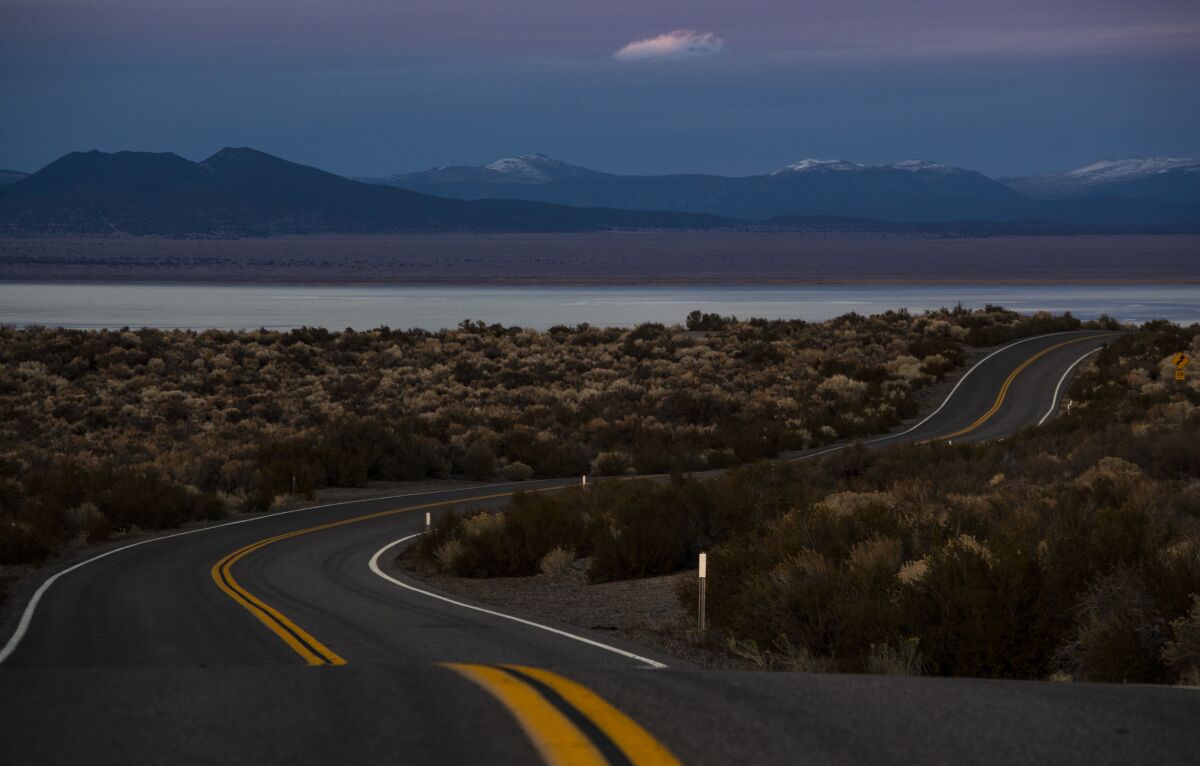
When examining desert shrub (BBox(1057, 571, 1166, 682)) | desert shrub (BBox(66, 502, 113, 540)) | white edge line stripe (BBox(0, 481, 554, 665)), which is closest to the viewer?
desert shrub (BBox(1057, 571, 1166, 682))

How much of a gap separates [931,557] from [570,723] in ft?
19.6

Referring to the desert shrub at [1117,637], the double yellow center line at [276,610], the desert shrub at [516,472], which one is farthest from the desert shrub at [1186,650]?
the desert shrub at [516,472]

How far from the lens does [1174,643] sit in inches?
345

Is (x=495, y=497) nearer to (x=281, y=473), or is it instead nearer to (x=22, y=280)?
(x=281, y=473)

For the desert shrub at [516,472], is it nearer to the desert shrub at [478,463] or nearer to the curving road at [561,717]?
the desert shrub at [478,463]

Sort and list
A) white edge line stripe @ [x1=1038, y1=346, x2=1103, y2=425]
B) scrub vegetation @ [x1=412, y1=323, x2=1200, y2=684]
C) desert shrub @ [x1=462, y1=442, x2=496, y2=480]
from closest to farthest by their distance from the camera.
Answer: scrub vegetation @ [x1=412, y1=323, x2=1200, y2=684], desert shrub @ [x1=462, y1=442, x2=496, y2=480], white edge line stripe @ [x1=1038, y1=346, x2=1103, y2=425]

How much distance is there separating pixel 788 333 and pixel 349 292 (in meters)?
77.2

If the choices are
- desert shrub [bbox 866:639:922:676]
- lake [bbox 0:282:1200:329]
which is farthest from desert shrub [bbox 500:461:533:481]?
lake [bbox 0:282:1200:329]

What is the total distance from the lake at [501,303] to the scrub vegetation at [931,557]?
67624 millimetres

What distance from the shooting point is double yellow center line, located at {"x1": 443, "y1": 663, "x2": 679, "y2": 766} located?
5.23 m

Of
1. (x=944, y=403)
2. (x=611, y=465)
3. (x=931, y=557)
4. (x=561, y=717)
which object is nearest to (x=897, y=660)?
(x=931, y=557)

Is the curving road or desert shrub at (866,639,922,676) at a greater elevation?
the curving road

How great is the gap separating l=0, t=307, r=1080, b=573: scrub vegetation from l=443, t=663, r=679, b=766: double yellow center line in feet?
37.9

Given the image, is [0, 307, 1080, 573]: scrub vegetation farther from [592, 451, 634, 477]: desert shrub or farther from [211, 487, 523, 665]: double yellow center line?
[211, 487, 523, 665]: double yellow center line
